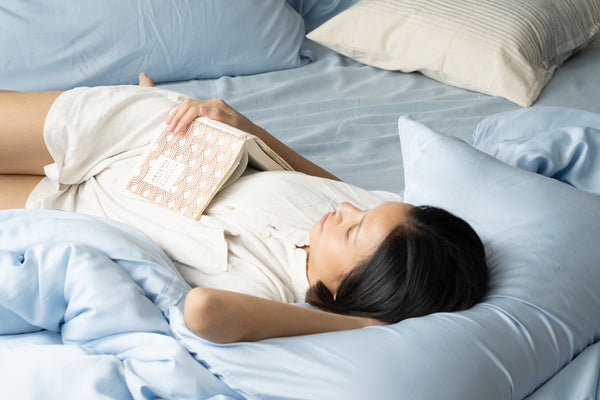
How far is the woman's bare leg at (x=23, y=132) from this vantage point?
1.29 metres

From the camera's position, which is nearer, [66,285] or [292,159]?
[66,285]

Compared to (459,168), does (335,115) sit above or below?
below

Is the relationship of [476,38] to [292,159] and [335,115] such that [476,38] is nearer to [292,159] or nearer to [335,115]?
[335,115]

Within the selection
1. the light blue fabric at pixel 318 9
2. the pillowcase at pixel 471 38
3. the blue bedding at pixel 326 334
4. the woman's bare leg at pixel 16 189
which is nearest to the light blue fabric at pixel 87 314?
the blue bedding at pixel 326 334

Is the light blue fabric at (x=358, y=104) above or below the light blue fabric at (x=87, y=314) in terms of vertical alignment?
below

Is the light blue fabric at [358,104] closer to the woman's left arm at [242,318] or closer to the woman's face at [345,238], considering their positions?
the woman's face at [345,238]

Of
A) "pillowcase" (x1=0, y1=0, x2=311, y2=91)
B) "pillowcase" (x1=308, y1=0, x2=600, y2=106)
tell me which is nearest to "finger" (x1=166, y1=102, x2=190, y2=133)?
"pillowcase" (x1=0, y1=0, x2=311, y2=91)

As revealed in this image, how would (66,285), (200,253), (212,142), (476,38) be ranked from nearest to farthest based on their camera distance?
(66,285), (200,253), (212,142), (476,38)

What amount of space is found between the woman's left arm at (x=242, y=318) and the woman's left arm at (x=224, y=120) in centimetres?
50

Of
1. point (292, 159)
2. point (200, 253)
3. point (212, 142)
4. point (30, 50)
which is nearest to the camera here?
point (200, 253)

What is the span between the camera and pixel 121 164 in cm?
132

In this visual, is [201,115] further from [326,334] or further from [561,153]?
[561,153]

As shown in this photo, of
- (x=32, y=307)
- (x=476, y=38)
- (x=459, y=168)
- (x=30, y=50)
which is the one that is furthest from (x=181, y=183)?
(x=476, y=38)

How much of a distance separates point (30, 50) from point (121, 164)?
2.02 feet
